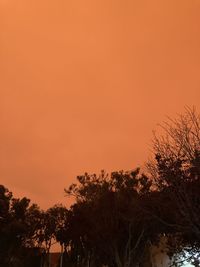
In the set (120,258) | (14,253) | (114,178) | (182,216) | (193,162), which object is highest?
(114,178)

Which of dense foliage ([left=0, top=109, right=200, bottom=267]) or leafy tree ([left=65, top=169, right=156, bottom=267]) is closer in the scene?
dense foliage ([left=0, top=109, right=200, bottom=267])

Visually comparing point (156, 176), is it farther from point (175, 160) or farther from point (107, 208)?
point (107, 208)

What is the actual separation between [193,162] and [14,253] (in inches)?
1136

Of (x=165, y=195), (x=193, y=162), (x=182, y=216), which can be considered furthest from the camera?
(x=165, y=195)

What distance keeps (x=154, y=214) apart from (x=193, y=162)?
591cm

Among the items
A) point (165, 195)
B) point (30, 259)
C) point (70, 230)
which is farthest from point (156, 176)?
point (30, 259)

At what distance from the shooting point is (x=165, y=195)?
743 inches

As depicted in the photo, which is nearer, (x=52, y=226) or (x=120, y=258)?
(x=120, y=258)

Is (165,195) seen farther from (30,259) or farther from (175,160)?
(30,259)

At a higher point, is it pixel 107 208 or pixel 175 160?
pixel 107 208

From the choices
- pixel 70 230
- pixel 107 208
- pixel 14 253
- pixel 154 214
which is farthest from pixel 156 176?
pixel 14 253

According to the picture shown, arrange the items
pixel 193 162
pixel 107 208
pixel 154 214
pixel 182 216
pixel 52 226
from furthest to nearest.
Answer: pixel 52 226 < pixel 107 208 < pixel 154 214 < pixel 182 216 < pixel 193 162

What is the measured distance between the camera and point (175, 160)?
1694cm

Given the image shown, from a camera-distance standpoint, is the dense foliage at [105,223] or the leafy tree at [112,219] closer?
the dense foliage at [105,223]
